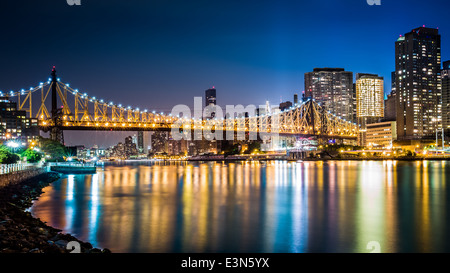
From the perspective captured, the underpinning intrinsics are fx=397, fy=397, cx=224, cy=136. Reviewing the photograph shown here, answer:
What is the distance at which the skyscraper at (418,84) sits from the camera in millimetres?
141125

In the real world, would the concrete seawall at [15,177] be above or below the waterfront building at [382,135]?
below

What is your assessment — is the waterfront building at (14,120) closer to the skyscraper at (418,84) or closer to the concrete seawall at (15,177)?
the concrete seawall at (15,177)

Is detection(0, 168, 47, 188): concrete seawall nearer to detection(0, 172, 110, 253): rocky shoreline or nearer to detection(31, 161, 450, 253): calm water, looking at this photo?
detection(31, 161, 450, 253): calm water

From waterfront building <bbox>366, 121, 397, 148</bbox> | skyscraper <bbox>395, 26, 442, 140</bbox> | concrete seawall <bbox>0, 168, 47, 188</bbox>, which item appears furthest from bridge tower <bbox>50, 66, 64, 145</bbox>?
skyscraper <bbox>395, 26, 442, 140</bbox>

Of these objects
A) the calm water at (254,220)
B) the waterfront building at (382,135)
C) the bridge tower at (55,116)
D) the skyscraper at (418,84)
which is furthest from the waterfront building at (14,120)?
the skyscraper at (418,84)

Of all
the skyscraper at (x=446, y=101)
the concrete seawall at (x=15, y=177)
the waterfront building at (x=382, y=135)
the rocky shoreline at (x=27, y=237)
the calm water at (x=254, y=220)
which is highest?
the skyscraper at (x=446, y=101)

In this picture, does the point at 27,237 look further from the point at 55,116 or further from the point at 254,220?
the point at 55,116

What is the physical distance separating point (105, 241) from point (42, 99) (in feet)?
182

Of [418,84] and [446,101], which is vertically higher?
[418,84]

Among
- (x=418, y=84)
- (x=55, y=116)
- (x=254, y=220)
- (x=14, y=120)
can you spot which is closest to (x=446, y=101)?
(x=418, y=84)

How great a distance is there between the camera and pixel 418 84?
14288cm

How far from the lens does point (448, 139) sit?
126188 mm

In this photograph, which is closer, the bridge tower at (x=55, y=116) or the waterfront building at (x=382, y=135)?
the bridge tower at (x=55, y=116)
